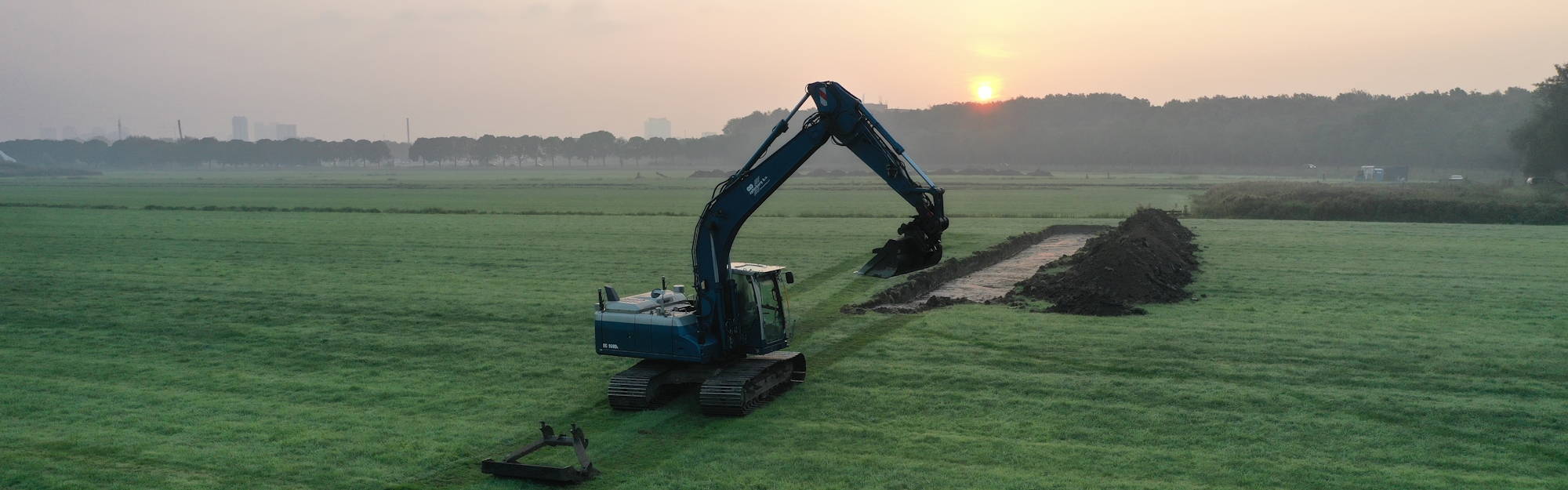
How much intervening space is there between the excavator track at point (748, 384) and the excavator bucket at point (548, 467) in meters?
2.53

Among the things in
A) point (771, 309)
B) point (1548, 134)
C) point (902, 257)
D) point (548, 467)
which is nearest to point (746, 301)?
point (771, 309)

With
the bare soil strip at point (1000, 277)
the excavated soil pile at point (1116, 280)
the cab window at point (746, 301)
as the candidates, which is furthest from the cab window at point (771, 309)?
the excavated soil pile at point (1116, 280)

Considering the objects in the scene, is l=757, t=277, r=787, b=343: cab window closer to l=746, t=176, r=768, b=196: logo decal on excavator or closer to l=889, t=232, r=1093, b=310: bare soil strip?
l=746, t=176, r=768, b=196: logo decal on excavator

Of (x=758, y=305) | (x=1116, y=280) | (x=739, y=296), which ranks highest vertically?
(x=739, y=296)

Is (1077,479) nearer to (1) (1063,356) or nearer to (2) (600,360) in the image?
(1) (1063,356)

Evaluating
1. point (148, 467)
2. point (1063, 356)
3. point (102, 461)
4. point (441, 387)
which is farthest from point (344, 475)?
point (1063, 356)

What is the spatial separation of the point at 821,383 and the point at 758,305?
Answer: 6.71 ft

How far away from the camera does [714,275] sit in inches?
559

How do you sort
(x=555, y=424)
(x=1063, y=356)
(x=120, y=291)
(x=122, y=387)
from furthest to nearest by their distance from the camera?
1. (x=120, y=291)
2. (x=1063, y=356)
3. (x=122, y=387)
4. (x=555, y=424)

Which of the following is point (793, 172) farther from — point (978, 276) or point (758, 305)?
point (978, 276)

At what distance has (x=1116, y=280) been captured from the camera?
23.7 m

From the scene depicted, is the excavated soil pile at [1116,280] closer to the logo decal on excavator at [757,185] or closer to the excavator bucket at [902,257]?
the excavator bucket at [902,257]

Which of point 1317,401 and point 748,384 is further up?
point 748,384

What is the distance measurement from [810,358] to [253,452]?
9.24 m
